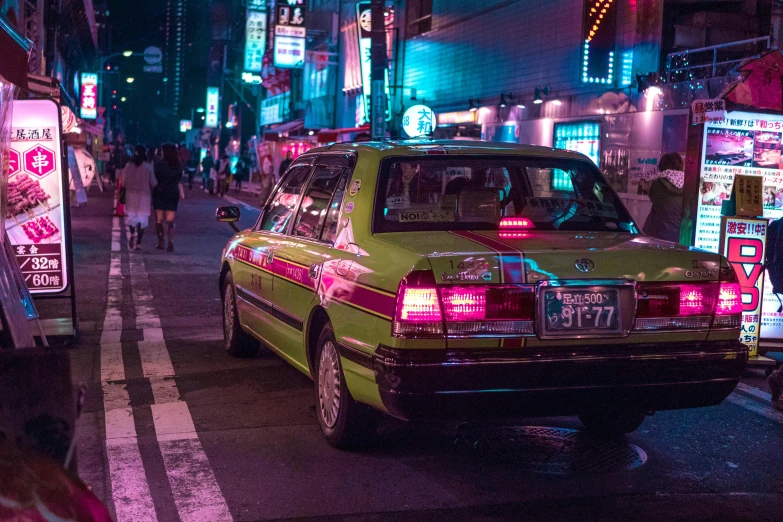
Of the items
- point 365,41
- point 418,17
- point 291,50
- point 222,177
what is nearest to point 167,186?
point 418,17

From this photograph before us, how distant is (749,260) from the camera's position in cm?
801

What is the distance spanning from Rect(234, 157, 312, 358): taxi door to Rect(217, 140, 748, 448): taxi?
61 cm

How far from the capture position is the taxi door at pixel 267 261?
259 inches

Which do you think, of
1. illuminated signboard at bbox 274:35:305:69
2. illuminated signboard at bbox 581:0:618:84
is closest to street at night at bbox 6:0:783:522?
illuminated signboard at bbox 581:0:618:84

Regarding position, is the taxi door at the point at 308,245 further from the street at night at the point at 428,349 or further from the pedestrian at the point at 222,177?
the pedestrian at the point at 222,177

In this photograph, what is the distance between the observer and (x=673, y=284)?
486 cm

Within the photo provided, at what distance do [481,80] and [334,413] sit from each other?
19.7 meters

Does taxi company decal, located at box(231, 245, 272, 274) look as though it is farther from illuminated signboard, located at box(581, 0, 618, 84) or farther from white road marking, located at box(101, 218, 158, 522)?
illuminated signboard, located at box(581, 0, 618, 84)

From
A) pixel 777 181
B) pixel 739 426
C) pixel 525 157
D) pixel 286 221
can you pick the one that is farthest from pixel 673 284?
pixel 777 181

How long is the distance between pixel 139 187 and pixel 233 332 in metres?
9.21

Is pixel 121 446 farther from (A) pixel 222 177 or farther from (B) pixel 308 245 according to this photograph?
(A) pixel 222 177

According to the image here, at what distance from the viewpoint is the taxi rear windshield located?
5418 mm

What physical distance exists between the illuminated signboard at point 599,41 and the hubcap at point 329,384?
14.0m

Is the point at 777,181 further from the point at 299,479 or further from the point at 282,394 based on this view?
the point at 299,479
